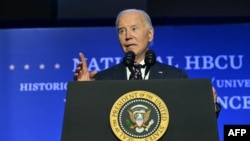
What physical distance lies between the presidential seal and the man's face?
494 millimetres

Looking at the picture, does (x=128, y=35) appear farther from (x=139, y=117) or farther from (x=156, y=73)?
(x=139, y=117)

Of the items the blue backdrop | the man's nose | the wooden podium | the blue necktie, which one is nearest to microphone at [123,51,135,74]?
the blue necktie

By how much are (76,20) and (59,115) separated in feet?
2.50

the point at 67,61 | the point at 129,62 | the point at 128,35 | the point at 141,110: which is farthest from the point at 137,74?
the point at 67,61

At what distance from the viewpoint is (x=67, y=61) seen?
3775 millimetres

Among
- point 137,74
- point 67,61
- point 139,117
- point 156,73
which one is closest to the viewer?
point 139,117

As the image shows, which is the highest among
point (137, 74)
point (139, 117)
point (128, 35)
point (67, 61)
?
point (67, 61)

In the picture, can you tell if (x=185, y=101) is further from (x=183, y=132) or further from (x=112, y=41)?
(x=112, y=41)

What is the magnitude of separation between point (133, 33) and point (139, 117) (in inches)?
22.4

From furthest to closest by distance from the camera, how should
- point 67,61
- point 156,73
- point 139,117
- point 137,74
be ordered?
point 67,61
point 156,73
point 137,74
point 139,117

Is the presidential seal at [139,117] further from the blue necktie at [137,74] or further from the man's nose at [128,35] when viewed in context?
the man's nose at [128,35]

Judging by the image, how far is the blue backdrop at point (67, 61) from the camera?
12.1 ft

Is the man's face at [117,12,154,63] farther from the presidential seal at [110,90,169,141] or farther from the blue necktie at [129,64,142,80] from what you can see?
the presidential seal at [110,90,169,141]

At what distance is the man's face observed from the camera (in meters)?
1.83
